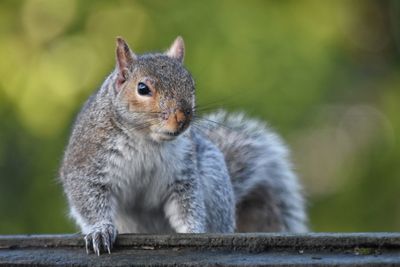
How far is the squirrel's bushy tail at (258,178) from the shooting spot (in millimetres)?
3607

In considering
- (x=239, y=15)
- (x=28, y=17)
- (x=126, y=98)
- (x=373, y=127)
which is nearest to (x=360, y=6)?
(x=373, y=127)

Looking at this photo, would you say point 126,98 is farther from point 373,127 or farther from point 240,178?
point 373,127

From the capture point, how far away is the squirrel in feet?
8.90

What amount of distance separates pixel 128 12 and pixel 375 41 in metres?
1.45

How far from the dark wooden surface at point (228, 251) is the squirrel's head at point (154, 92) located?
0.47 m

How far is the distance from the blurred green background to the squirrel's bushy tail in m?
0.79

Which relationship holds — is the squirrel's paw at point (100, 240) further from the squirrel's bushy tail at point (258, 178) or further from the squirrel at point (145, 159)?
the squirrel's bushy tail at point (258, 178)

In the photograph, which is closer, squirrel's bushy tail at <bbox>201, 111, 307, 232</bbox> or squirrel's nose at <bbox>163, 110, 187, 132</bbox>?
squirrel's nose at <bbox>163, 110, 187, 132</bbox>

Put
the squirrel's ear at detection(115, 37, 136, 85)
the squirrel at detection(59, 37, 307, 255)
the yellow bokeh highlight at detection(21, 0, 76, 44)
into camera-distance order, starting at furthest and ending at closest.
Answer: the yellow bokeh highlight at detection(21, 0, 76, 44), the squirrel's ear at detection(115, 37, 136, 85), the squirrel at detection(59, 37, 307, 255)

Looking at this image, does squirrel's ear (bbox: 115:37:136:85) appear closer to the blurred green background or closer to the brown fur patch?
the brown fur patch

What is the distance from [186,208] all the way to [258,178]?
743 mm

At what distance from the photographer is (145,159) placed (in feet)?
9.46

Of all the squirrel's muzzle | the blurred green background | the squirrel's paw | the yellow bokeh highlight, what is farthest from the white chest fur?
the yellow bokeh highlight

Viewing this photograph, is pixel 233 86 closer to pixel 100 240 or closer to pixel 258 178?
pixel 258 178
